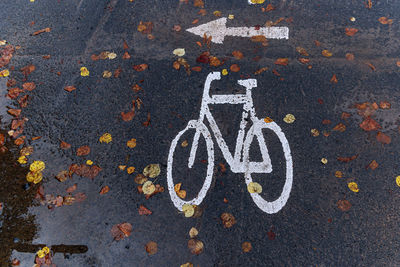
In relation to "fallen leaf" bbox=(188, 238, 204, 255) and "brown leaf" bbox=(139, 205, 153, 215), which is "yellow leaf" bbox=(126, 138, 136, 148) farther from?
"fallen leaf" bbox=(188, 238, 204, 255)

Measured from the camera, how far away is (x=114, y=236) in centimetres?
240

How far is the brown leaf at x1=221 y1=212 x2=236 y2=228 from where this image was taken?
2.37 metres

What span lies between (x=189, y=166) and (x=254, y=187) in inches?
25.5

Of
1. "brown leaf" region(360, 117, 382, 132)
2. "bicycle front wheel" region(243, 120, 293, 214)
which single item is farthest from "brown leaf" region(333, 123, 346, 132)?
"bicycle front wheel" region(243, 120, 293, 214)

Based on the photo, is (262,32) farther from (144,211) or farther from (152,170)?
(144,211)

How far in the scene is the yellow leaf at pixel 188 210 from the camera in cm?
243

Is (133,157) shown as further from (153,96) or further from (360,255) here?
(360,255)

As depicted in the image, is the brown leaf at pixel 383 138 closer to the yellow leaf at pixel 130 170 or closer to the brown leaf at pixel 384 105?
the brown leaf at pixel 384 105

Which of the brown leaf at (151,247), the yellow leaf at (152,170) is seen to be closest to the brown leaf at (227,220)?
the brown leaf at (151,247)

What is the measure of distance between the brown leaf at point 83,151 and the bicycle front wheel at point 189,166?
34.1 inches

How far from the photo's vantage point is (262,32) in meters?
3.44

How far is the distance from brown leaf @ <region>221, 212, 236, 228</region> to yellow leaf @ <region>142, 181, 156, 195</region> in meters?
0.69

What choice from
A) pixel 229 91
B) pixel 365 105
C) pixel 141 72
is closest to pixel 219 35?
pixel 229 91

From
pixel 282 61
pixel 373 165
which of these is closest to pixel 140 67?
pixel 282 61
